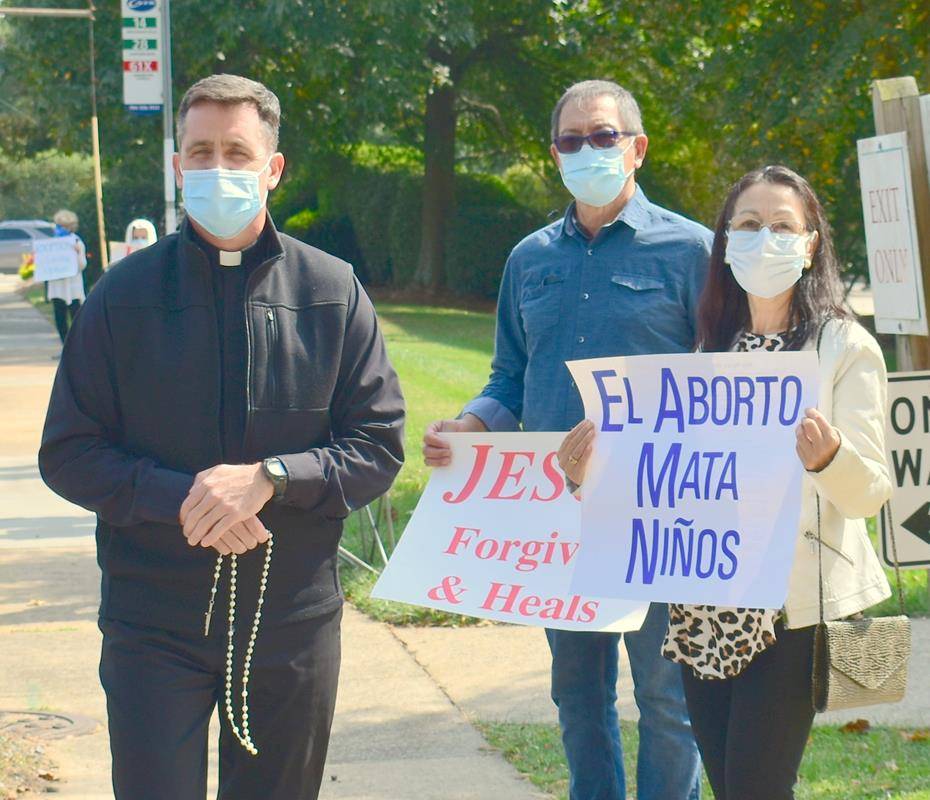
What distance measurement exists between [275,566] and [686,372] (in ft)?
3.52

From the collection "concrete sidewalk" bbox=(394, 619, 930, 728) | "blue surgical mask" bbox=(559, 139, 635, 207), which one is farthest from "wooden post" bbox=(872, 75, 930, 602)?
"blue surgical mask" bbox=(559, 139, 635, 207)

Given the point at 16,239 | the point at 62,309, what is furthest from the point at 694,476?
the point at 16,239

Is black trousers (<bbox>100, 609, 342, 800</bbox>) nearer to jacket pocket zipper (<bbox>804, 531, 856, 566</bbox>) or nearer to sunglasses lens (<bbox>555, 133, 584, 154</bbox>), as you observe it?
jacket pocket zipper (<bbox>804, 531, 856, 566</bbox>)

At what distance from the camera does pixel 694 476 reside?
354 centimetres

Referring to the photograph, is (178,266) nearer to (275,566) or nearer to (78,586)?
(275,566)

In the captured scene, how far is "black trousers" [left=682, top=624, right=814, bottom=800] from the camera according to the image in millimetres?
3238

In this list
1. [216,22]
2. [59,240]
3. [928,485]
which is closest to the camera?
[928,485]

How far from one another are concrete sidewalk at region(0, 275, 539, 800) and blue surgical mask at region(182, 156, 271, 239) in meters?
2.42

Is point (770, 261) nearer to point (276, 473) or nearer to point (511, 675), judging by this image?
point (276, 473)

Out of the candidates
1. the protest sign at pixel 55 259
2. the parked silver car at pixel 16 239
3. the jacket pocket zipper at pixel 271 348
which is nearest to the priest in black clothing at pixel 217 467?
the jacket pocket zipper at pixel 271 348

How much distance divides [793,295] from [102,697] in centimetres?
372

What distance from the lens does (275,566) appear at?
3170 millimetres

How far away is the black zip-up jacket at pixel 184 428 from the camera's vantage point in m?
3.08

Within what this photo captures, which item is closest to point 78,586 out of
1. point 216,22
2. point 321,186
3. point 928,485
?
point 928,485
